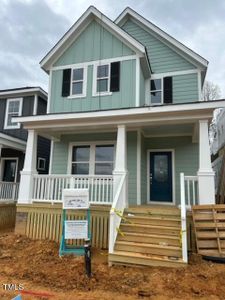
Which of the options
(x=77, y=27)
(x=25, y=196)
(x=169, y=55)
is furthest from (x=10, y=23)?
(x=25, y=196)

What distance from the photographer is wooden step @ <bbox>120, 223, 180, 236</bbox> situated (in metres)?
5.91

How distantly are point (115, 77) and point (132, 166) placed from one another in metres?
3.45

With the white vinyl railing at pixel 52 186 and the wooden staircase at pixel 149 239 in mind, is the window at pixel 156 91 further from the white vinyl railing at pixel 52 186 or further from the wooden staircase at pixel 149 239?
the wooden staircase at pixel 149 239

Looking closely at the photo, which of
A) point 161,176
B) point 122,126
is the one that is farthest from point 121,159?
point 161,176

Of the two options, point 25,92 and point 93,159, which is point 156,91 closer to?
point 93,159

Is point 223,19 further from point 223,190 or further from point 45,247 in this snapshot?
point 45,247

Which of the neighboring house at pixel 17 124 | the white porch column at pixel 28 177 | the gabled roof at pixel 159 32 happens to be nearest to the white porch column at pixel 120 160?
the white porch column at pixel 28 177

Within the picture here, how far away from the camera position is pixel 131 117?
24.0ft

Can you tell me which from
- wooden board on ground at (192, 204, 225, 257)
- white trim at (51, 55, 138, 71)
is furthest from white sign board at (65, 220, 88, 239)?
white trim at (51, 55, 138, 71)

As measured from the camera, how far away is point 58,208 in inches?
292

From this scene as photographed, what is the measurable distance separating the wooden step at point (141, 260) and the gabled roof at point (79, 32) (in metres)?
6.90

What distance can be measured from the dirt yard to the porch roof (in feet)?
12.2

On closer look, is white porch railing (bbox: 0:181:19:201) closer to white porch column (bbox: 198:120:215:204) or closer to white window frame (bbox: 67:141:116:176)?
white window frame (bbox: 67:141:116:176)

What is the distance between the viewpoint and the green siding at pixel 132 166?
8.38 meters
